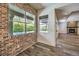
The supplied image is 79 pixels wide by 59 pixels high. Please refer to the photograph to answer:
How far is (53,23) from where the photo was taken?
2141mm

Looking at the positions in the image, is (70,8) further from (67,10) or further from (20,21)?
(20,21)

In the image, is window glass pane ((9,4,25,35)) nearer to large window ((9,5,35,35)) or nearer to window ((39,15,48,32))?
large window ((9,5,35,35))

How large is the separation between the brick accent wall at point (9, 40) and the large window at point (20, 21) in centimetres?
10

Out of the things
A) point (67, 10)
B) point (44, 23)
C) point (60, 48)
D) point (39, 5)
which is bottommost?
point (60, 48)

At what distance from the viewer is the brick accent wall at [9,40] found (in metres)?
2.00

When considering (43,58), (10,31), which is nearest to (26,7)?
(10,31)

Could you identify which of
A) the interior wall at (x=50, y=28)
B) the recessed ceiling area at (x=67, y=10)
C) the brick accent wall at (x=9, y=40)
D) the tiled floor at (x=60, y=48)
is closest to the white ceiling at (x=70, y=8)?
the recessed ceiling area at (x=67, y=10)

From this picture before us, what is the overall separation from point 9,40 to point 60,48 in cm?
113

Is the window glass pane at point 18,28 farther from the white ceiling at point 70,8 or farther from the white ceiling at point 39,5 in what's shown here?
the white ceiling at point 70,8

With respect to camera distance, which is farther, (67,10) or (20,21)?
(20,21)

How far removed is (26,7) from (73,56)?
1457 mm

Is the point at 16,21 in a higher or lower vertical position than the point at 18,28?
higher

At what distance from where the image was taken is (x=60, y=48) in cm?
215

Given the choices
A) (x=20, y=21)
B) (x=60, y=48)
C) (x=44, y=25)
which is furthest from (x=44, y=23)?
(x=60, y=48)
